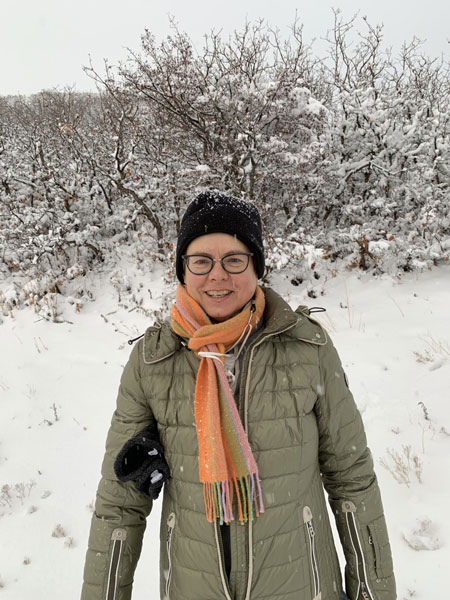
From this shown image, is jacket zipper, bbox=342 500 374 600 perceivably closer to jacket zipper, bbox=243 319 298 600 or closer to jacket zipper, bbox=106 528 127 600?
jacket zipper, bbox=243 319 298 600

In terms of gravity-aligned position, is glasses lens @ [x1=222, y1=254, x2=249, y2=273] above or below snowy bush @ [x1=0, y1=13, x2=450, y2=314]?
below

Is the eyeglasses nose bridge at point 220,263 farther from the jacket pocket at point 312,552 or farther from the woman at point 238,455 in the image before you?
the jacket pocket at point 312,552

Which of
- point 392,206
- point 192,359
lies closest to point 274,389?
point 192,359

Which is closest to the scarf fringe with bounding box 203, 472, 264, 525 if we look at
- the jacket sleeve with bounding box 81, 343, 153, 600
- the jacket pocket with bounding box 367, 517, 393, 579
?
the jacket sleeve with bounding box 81, 343, 153, 600

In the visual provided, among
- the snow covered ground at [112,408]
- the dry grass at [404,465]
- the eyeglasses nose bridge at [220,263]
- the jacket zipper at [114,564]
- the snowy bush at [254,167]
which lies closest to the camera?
the jacket zipper at [114,564]

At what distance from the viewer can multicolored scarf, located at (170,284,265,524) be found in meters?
1.41

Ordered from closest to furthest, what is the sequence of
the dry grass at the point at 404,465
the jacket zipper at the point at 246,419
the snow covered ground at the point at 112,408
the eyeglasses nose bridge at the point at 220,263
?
the jacket zipper at the point at 246,419 < the eyeglasses nose bridge at the point at 220,263 < the snow covered ground at the point at 112,408 < the dry grass at the point at 404,465

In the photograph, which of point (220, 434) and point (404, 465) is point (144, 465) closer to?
point (220, 434)

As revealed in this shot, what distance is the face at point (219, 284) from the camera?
1.59 meters

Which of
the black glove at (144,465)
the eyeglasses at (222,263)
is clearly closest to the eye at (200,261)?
the eyeglasses at (222,263)

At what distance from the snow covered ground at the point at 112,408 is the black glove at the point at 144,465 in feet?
6.96

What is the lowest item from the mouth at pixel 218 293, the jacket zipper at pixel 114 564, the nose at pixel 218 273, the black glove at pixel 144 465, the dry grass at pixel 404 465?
the jacket zipper at pixel 114 564

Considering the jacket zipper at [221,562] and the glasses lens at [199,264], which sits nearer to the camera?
the jacket zipper at [221,562]

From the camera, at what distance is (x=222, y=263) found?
1.61 metres
